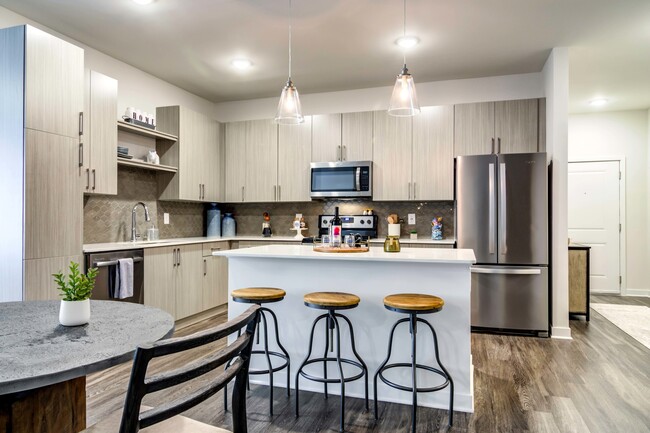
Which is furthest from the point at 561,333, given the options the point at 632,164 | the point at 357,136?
the point at 632,164

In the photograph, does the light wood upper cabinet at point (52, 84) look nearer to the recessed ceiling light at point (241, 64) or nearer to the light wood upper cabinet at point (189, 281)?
the recessed ceiling light at point (241, 64)

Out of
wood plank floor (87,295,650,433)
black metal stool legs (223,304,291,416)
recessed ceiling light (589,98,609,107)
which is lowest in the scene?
wood plank floor (87,295,650,433)

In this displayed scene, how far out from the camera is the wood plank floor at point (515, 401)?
7.47ft

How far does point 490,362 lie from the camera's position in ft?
10.7

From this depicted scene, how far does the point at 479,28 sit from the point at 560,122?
1265 millimetres

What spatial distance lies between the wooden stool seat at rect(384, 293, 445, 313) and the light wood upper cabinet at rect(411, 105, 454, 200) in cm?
244

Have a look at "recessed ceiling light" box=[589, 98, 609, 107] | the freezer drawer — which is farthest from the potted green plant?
"recessed ceiling light" box=[589, 98, 609, 107]

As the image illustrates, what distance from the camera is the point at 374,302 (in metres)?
2.67

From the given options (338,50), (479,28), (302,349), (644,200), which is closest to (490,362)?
(302,349)

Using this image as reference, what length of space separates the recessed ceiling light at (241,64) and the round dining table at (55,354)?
11.0ft

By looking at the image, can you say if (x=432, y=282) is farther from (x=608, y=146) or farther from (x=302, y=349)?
(x=608, y=146)

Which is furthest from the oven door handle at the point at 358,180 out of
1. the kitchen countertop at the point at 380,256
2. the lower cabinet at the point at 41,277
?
the lower cabinet at the point at 41,277

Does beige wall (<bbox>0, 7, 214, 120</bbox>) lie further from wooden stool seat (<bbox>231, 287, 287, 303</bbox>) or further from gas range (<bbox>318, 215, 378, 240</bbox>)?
wooden stool seat (<bbox>231, 287, 287, 303</bbox>)

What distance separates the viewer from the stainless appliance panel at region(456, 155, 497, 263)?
409 cm
